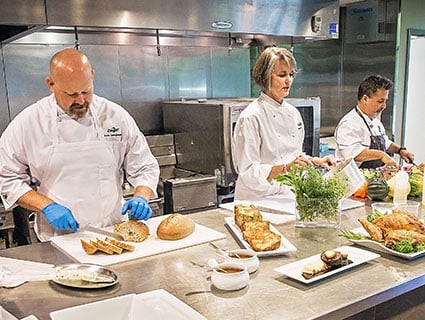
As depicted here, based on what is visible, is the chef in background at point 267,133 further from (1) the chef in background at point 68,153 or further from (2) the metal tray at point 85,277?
(2) the metal tray at point 85,277

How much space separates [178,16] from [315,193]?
167 centimetres

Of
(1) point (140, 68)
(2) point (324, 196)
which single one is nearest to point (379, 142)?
(2) point (324, 196)

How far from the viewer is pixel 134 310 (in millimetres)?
1208

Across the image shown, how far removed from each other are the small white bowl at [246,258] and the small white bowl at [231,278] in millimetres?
56

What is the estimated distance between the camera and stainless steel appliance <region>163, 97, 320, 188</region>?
3316mm

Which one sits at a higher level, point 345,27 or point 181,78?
point 345,27

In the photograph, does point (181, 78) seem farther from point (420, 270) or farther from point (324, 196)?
point (420, 270)

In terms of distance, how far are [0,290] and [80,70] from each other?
3.15 ft

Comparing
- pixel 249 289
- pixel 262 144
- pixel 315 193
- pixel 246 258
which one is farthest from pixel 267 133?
pixel 249 289

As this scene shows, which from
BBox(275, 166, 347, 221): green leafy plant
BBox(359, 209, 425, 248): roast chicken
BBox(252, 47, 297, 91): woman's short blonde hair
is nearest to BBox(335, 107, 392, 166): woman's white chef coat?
BBox(252, 47, 297, 91): woman's short blonde hair

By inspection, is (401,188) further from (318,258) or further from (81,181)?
(81,181)

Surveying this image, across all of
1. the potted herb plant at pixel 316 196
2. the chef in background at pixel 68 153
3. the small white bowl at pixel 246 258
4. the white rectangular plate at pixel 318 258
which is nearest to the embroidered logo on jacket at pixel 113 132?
the chef in background at pixel 68 153

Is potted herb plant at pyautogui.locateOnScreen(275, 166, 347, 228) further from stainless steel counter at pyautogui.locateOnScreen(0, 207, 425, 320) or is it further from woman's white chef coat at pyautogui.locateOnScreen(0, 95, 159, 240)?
woman's white chef coat at pyautogui.locateOnScreen(0, 95, 159, 240)

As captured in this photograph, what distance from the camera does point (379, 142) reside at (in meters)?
3.38
